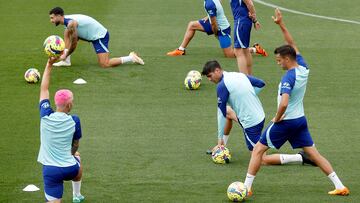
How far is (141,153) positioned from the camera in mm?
15664

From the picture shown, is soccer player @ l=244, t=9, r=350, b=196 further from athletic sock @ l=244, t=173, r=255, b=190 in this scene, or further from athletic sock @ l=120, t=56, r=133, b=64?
athletic sock @ l=120, t=56, r=133, b=64

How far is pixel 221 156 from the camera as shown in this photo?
594 inches

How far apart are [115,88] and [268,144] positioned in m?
7.15

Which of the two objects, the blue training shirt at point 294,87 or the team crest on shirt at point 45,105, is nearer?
the team crest on shirt at point 45,105

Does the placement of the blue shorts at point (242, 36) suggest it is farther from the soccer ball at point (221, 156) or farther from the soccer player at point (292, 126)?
the soccer player at point (292, 126)

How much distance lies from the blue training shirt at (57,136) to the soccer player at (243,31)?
855 centimetres

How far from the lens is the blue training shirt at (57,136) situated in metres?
12.1

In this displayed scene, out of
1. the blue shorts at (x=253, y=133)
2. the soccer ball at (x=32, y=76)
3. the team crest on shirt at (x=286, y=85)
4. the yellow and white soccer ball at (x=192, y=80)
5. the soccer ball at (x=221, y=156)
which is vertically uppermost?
the team crest on shirt at (x=286, y=85)

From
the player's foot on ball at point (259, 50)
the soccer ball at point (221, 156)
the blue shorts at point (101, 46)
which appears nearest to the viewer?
the soccer ball at point (221, 156)

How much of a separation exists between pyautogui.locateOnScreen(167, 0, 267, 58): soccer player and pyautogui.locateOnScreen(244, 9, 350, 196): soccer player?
28.8 feet

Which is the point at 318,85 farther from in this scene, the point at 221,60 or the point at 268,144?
the point at 268,144

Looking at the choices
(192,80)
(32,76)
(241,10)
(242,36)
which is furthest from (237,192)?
(32,76)

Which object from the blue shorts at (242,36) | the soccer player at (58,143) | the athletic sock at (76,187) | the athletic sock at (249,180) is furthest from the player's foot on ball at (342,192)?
Answer: the blue shorts at (242,36)

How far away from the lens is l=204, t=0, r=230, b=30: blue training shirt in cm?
2202
